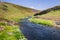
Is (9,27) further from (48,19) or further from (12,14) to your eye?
(12,14)

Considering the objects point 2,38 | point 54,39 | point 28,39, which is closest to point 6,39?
point 2,38

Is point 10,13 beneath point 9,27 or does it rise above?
beneath

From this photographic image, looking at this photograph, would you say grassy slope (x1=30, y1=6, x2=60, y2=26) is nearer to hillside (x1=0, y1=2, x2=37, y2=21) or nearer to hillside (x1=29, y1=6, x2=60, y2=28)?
hillside (x1=29, y1=6, x2=60, y2=28)

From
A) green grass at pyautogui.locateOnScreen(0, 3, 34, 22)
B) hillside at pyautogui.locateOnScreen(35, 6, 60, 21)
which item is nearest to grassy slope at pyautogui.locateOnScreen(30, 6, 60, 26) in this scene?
hillside at pyautogui.locateOnScreen(35, 6, 60, 21)

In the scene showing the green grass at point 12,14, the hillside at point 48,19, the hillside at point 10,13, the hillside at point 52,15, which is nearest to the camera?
the hillside at point 48,19

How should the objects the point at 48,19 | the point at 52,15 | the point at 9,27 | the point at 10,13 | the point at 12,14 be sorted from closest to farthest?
the point at 9,27 → the point at 48,19 → the point at 52,15 → the point at 12,14 → the point at 10,13

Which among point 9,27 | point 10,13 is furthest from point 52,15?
point 9,27

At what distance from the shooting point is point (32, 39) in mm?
32250

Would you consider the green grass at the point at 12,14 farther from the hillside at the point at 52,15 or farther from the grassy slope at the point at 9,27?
the hillside at the point at 52,15

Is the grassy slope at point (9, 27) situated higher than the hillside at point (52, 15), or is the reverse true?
the grassy slope at point (9, 27)

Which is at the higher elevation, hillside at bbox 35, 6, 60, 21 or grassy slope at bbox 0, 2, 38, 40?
grassy slope at bbox 0, 2, 38, 40

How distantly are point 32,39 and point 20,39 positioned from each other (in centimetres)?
333

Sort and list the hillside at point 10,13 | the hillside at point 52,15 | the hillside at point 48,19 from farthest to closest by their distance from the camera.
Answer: the hillside at point 10,13, the hillside at point 52,15, the hillside at point 48,19

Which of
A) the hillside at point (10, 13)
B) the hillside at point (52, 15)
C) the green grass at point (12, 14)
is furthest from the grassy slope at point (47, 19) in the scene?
the hillside at point (10, 13)
